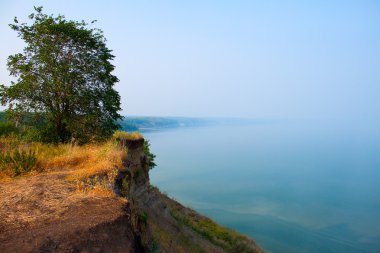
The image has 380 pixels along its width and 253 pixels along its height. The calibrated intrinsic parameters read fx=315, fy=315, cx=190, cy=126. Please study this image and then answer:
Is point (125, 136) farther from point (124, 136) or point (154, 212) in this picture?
point (154, 212)

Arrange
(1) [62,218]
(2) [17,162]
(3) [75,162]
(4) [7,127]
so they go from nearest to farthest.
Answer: (1) [62,218]
(2) [17,162]
(3) [75,162]
(4) [7,127]

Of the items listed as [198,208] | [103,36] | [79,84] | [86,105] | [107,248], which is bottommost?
[198,208]

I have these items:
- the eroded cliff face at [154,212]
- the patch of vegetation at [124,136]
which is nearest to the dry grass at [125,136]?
the patch of vegetation at [124,136]

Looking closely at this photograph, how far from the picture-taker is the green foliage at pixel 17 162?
9953mm

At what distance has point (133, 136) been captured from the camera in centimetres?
1543

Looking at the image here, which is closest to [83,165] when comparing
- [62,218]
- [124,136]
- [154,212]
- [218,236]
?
[124,136]

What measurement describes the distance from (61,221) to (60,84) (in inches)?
527

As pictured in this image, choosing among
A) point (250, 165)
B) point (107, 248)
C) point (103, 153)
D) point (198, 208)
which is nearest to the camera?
point (107, 248)

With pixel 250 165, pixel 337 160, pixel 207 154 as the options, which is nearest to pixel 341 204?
pixel 250 165

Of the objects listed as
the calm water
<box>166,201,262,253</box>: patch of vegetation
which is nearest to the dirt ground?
<box>166,201,262,253</box>: patch of vegetation

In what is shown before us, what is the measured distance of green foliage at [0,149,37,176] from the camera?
9.95 meters

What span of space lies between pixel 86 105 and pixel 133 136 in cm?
513

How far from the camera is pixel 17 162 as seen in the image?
404 inches

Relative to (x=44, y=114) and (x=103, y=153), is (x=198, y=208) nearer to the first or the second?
(x=44, y=114)
